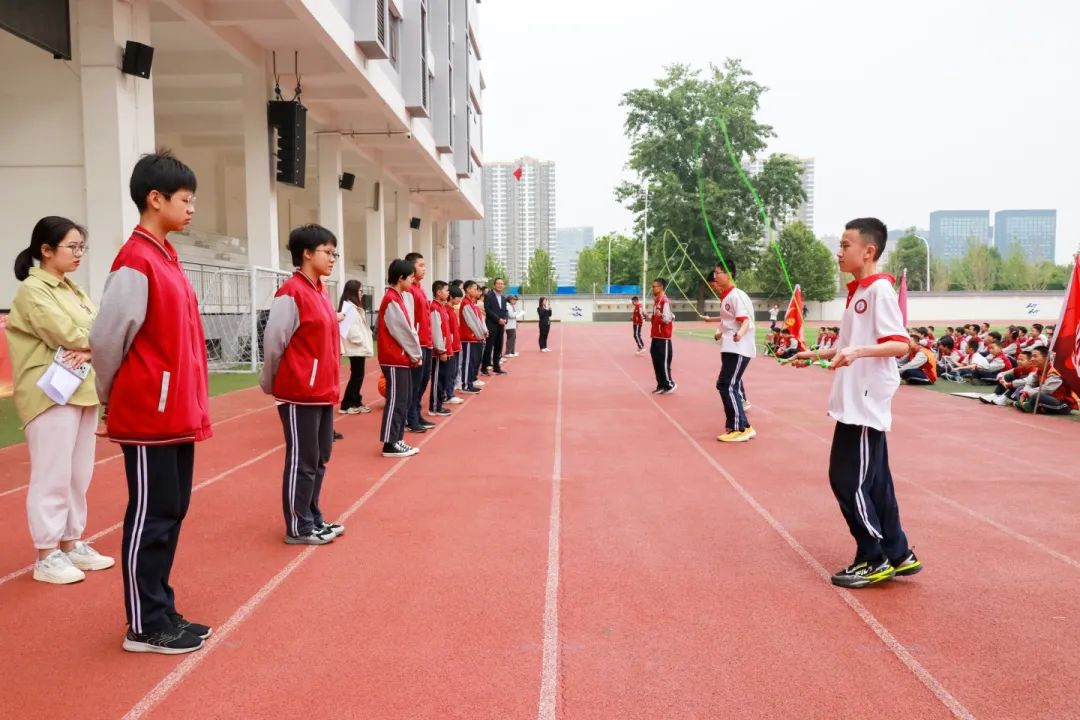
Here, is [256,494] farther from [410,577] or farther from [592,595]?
[592,595]

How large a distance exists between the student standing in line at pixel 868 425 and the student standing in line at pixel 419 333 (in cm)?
459

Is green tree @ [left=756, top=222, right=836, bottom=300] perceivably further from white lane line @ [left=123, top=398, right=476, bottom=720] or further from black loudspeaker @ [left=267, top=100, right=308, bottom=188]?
white lane line @ [left=123, top=398, right=476, bottom=720]

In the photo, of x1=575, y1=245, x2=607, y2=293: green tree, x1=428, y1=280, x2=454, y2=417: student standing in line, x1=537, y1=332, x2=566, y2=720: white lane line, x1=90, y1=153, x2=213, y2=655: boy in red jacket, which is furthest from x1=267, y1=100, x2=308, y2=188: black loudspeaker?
x1=575, y1=245, x2=607, y2=293: green tree

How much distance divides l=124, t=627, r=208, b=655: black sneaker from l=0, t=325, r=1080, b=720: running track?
0.14 ft

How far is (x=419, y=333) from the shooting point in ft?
28.1

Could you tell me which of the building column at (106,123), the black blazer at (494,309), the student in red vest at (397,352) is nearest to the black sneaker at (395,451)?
the student in red vest at (397,352)

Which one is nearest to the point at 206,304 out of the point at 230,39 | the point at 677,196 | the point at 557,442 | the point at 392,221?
the point at 230,39

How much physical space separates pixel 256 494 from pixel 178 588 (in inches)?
81.2

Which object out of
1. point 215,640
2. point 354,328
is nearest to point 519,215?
point 354,328

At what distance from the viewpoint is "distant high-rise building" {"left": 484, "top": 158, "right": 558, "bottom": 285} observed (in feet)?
425

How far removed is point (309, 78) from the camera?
1578 cm

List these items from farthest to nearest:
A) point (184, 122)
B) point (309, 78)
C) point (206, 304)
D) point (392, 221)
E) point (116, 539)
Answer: point (392, 221) → point (184, 122) → point (309, 78) → point (206, 304) → point (116, 539)

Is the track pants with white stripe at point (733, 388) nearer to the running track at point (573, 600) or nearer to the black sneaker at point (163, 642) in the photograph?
the running track at point (573, 600)

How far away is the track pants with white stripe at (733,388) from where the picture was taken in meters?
8.47
